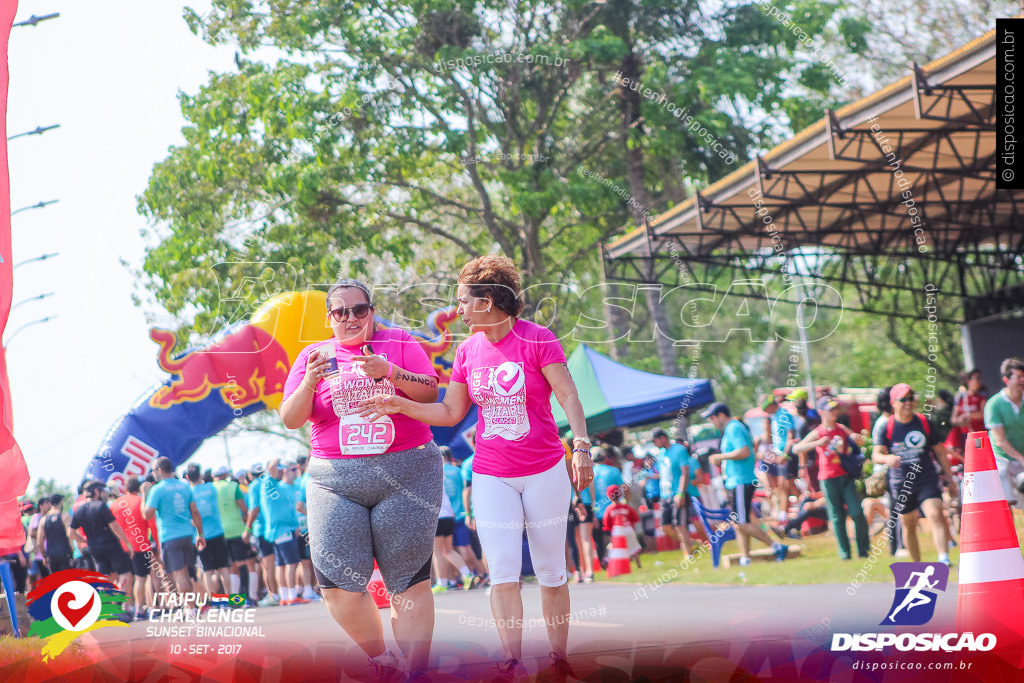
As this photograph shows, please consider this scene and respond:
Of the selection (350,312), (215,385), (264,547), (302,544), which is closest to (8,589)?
(215,385)

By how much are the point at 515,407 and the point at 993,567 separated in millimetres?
2066

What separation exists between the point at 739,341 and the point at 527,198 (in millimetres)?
20460

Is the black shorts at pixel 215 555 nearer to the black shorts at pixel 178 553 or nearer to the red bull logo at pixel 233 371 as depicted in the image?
the black shorts at pixel 178 553

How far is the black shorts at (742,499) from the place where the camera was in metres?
8.69

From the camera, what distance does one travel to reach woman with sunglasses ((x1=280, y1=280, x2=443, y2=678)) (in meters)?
3.65

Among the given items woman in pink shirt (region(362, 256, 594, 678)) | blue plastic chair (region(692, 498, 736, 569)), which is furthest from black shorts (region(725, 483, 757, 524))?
woman in pink shirt (region(362, 256, 594, 678))

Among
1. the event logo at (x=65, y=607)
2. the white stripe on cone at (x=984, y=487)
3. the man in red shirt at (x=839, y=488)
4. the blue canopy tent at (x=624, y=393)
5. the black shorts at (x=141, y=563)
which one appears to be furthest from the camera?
the blue canopy tent at (x=624, y=393)

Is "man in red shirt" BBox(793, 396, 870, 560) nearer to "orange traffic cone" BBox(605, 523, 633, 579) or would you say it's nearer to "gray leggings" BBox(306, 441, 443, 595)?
"orange traffic cone" BBox(605, 523, 633, 579)

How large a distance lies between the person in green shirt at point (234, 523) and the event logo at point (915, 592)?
24.4 feet

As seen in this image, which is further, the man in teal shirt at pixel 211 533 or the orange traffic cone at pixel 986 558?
the man in teal shirt at pixel 211 533

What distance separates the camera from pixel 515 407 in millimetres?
3732

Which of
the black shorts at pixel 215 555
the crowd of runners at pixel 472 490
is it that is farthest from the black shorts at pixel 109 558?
the black shorts at pixel 215 555

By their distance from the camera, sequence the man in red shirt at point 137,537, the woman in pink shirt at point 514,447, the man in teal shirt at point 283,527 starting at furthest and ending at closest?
the man in teal shirt at point 283,527 → the man in red shirt at point 137,537 → the woman in pink shirt at point 514,447

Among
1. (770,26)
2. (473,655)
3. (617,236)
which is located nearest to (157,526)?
(473,655)
